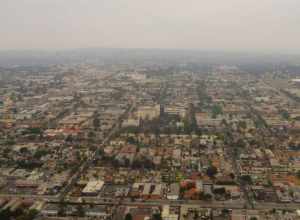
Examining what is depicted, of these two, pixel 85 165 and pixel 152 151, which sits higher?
pixel 152 151

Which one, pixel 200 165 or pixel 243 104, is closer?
pixel 200 165

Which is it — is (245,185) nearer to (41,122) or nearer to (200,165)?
(200,165)

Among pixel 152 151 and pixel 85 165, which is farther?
pixel 152 151

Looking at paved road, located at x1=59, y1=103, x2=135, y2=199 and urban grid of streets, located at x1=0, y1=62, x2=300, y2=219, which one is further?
paved road, located at x1=59, y1=103, x2=135, y2=199

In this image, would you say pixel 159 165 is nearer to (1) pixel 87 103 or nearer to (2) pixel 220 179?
(2) pixel 220 179

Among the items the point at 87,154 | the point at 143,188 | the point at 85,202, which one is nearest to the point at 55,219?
the point at 85,202

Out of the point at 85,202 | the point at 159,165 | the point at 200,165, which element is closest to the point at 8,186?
the point at 85,202

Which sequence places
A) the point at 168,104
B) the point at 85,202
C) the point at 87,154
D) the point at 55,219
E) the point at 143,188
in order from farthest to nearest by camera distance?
the point at 168,104
the point at 87,154
the point at 143,188
the point at 85,202
the point at 55,219

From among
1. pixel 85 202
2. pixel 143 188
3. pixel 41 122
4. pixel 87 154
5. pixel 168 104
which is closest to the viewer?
pixel 85 202

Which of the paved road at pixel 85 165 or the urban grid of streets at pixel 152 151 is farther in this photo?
the paved road at pixel 85 165
